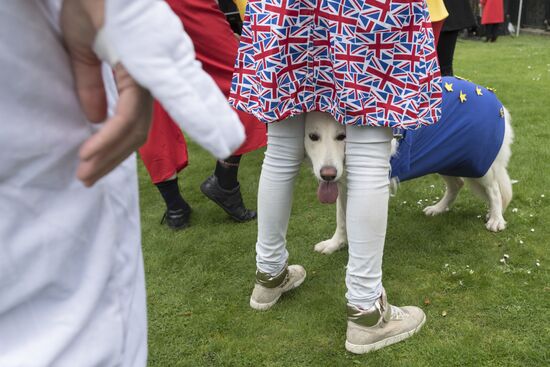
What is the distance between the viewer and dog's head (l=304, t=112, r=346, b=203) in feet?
6.70

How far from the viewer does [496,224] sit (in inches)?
115

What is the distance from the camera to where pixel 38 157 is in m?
0.70

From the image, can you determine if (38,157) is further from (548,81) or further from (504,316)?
(548,81)

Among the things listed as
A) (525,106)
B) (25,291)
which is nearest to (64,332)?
(25,291)

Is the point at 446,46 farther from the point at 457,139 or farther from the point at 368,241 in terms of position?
the point at 368,241

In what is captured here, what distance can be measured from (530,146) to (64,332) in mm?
4093

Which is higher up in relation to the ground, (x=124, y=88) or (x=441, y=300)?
(x=124, y=88)

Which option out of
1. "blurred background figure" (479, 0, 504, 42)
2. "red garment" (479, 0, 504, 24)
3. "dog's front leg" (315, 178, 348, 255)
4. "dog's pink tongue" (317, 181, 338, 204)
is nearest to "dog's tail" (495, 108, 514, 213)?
"dog's front leg" (315, 178, 348, 255)

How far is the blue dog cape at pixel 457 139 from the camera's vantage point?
2.42m

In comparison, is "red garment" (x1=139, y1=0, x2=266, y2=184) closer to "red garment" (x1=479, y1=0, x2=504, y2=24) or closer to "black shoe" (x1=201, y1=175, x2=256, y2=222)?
"black shoe" (x1=201, y1=175, x2=256, y2=222)

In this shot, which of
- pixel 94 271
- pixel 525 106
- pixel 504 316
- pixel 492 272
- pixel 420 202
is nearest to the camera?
pixel 94 271

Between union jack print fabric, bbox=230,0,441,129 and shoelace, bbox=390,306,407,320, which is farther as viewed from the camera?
shoelace, bbox=390,306,407,320

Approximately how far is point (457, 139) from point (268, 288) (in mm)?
1168

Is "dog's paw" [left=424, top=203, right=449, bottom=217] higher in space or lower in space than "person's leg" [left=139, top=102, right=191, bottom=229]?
lower
